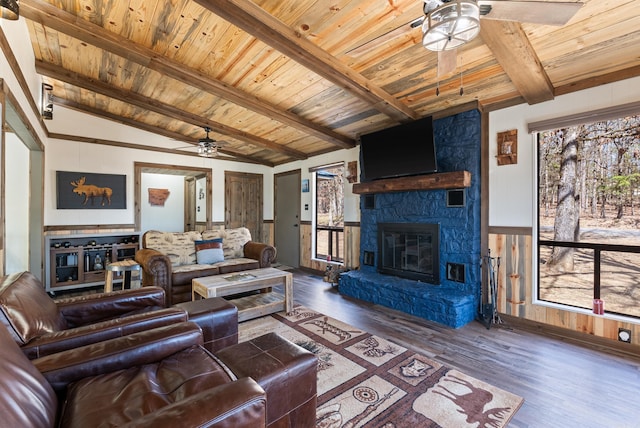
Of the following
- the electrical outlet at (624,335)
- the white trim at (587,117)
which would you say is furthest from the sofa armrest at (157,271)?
the electrical outlet at (624,335)

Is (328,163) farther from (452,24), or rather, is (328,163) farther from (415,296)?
(452,24)

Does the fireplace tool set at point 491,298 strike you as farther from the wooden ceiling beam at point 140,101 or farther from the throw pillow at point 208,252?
the wooden ceiling beam at point 140,101

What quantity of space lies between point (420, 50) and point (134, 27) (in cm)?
262

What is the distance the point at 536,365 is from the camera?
7.83ft

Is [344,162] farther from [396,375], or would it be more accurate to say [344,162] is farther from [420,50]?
[396,375]

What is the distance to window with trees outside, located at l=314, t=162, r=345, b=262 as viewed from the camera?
19.0 ft

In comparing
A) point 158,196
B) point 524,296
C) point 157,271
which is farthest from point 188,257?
point 158,196

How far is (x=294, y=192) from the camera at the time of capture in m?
6.53

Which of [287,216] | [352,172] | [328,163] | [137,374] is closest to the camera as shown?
[137,374]

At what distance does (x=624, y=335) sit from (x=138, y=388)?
3.72m

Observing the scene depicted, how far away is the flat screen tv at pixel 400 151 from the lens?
3.59m

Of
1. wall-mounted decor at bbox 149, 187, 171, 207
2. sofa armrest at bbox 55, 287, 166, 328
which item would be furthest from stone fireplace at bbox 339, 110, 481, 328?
wall-mounted decor at bbox 149, 187, 171, 207

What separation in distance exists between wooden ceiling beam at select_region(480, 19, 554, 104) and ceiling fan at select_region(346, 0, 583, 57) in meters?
0.56

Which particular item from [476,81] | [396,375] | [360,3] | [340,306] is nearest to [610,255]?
[476,81]
